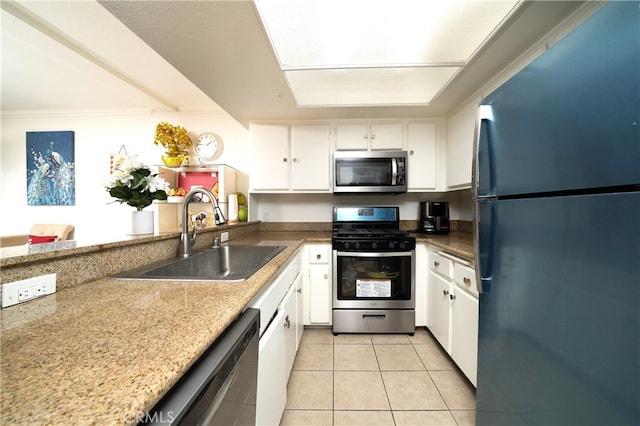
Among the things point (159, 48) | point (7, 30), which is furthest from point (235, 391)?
point (7, 30)

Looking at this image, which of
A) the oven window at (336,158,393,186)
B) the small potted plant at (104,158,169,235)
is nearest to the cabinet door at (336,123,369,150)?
the oven window at (336,158,393,186)

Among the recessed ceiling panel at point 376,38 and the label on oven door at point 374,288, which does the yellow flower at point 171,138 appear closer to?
the recessed ceiling panel at point 376,38

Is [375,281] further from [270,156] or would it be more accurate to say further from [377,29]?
[377,29]

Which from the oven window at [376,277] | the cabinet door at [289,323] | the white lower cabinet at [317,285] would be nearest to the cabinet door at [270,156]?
the white lower cabinet at [317,285]

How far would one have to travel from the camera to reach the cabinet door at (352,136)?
2406 millimetres

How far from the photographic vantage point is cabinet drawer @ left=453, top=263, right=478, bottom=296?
1.41m

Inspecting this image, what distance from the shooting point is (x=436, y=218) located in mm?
2430

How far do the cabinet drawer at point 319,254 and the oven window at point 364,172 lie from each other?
69cm

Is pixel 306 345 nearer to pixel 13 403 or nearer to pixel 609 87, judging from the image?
pixel 13 403

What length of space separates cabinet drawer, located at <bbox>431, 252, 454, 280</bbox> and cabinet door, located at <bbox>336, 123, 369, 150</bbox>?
1.31 meters

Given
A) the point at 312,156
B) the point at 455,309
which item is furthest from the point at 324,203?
the point at 455,309

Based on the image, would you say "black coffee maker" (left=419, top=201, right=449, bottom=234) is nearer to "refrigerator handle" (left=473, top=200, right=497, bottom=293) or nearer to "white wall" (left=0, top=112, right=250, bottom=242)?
"refrigerator handle" (left=473, top=200, right=497, bottom=293)

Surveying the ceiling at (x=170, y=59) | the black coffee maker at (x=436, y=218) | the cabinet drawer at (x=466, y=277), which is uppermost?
the ceiling at (x=170, y=59)

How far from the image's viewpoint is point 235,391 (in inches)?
22.7
